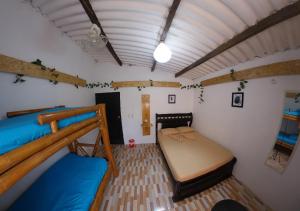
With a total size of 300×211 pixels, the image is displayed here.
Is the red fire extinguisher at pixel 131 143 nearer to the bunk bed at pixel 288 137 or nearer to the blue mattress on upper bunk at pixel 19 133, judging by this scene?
the blue mattress on upper bunk at pixel 19 133

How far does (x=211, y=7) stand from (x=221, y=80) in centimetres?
190

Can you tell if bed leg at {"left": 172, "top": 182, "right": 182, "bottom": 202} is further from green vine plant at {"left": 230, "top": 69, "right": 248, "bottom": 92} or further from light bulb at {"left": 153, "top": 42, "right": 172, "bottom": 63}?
green vine plant at {"left": 230, "top": 69, "right": 248, "bottom": 92}

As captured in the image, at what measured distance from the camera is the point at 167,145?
9.22 feet

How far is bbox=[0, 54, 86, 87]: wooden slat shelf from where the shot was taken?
127cm

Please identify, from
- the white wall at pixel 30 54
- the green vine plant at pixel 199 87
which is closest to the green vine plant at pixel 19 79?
the white wall at pixel 30 54

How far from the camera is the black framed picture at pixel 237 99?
7.42 feet

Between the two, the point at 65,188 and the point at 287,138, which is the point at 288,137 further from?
the point at 65,188

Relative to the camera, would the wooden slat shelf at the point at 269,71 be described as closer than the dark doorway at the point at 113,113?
Yes

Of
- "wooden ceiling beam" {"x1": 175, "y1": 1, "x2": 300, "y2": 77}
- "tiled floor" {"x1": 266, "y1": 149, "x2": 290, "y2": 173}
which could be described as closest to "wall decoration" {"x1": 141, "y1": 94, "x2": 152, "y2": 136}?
"wooden ceiling beam" {"x1": 175, "y1": 1, "x2": 300, "y2": 77}

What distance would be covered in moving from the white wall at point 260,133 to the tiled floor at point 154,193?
263 millimetres

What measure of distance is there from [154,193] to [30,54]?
10.4 ft

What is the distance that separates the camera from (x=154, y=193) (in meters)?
2.03

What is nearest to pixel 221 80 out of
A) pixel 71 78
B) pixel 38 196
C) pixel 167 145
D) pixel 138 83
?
pixel 167 145

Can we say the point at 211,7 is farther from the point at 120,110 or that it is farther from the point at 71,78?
the point at 120,110
